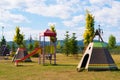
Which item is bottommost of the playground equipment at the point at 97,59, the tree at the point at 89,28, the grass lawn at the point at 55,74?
the grass lawn at the point at 55,74

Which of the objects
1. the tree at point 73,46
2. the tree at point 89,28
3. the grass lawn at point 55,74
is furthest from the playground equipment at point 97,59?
the tree at point 73,46

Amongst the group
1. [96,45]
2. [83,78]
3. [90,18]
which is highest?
[90,18]

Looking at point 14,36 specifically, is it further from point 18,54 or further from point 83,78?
point 83,78

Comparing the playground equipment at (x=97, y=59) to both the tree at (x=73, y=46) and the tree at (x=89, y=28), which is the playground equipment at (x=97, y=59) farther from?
the tree at (x=73, y=46)

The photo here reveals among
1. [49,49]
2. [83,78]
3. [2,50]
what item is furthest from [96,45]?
[2,50]

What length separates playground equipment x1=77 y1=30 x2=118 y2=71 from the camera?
78.1 feet

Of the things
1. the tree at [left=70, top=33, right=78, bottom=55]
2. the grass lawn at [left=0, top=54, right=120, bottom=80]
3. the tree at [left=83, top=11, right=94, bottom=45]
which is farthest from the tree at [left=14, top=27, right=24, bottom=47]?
the grass lawn at [left=0, top=54, right=120, bottom=80]

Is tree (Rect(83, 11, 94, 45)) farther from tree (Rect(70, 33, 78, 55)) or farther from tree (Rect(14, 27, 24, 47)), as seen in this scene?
tree (Rect(14, 27, 24, 47))

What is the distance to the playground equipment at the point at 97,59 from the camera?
78.1 feet

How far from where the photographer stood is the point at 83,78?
18844 millimetres

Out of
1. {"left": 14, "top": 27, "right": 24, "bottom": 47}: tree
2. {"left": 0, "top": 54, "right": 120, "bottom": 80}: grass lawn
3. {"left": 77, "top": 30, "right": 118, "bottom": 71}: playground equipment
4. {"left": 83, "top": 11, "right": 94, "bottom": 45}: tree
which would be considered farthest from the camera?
{"left": 14, "top": 27, "right": 24, "bottom": 47}: tree

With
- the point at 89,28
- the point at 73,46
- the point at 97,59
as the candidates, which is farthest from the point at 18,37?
the point at 97,59

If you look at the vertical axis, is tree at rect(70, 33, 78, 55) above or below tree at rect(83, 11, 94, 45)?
below

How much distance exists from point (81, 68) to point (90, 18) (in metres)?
23.6
